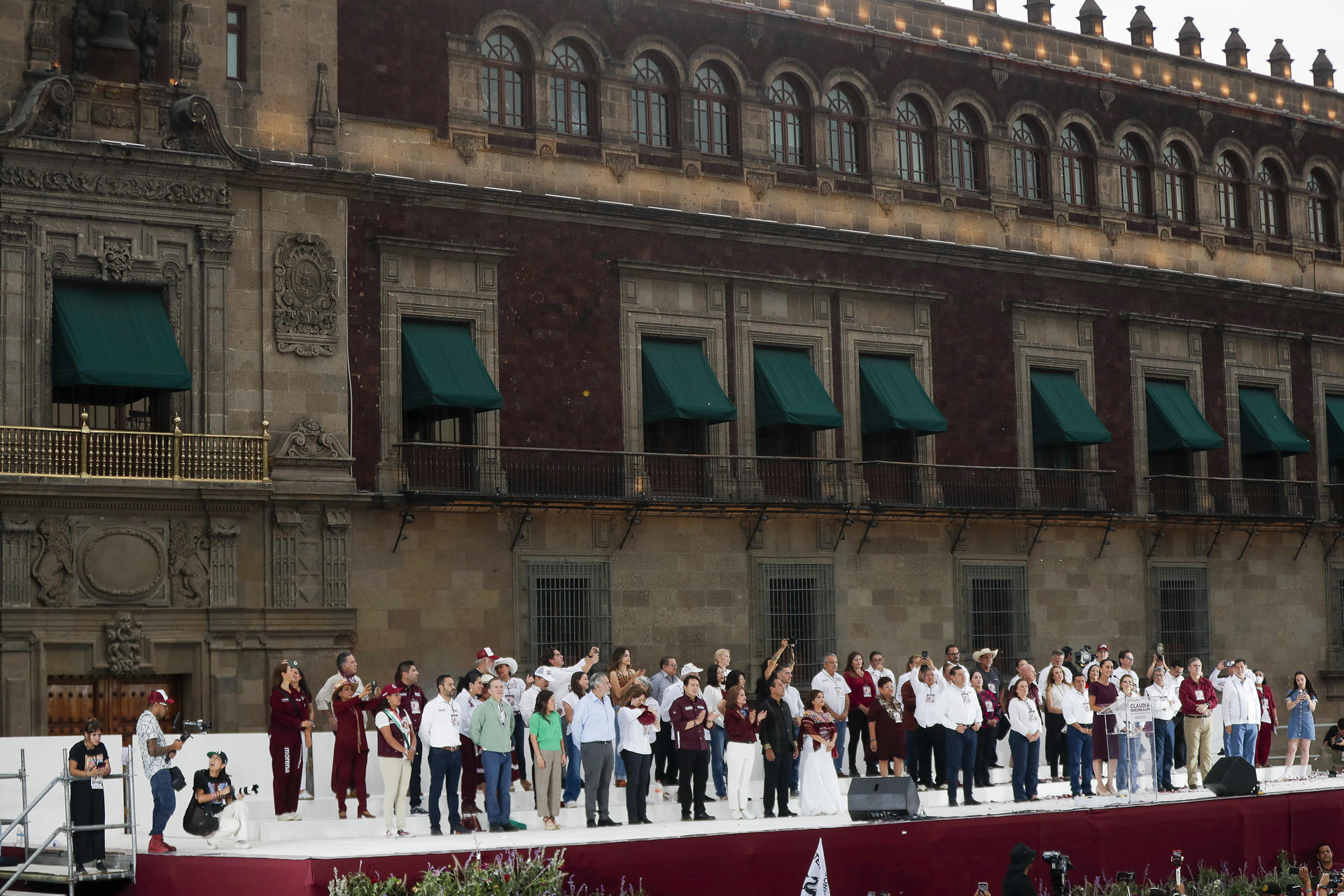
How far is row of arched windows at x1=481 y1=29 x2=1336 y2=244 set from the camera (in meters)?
33.8

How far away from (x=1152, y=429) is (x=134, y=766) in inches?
968

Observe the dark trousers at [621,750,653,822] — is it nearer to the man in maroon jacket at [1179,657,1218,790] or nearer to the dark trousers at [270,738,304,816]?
the dark trousers at [270,738,304,816]

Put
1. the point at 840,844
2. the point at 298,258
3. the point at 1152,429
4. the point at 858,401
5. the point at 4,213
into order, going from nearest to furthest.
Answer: the point at 840,844 → the point at 4,213 → the point at 298,258 → the point at 858,401 → the point at 1152,429

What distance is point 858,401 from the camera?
36.2 m

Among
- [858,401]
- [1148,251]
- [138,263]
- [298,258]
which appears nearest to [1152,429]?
[1148,251]

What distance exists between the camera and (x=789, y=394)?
3488 cm

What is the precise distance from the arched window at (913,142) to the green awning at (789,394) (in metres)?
4.88

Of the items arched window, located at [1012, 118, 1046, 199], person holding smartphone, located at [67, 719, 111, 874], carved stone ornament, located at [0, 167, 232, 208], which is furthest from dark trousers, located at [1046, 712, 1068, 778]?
arched window, located at [1012, 118, 1046, 199]

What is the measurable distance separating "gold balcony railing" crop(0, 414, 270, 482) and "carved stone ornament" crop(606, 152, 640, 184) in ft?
27.2

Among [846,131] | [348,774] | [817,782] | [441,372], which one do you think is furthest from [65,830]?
[846,131]

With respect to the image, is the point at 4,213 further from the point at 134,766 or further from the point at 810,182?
the point at 810,182

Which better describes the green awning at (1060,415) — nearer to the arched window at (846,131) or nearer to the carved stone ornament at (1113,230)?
the carved stone ornament at (1113,230)

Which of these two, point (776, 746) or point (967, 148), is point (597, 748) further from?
point (967, 148)

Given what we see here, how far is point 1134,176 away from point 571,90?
13743mm
